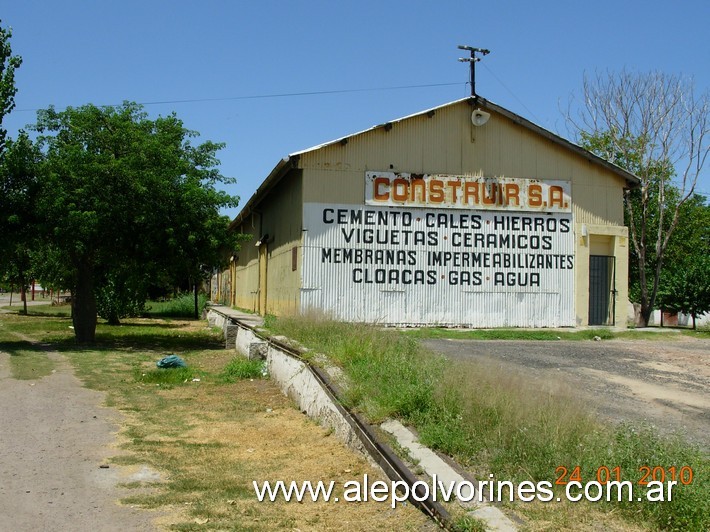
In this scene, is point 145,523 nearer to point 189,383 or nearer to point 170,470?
point 170,470

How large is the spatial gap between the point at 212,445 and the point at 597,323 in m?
18.0

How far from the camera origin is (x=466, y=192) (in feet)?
69.5

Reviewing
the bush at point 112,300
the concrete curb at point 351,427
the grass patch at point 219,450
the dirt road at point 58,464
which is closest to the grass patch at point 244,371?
the grass patch at point 219,450

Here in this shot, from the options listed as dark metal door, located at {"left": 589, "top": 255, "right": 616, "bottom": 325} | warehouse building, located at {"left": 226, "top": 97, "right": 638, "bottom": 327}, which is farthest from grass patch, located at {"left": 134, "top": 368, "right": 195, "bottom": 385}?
dark metal door, located at {"left": 589, "top": 255, "right": 616, "bottom": 325}

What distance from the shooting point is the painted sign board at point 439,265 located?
66.5ft

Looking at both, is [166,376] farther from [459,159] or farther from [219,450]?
[459,159]

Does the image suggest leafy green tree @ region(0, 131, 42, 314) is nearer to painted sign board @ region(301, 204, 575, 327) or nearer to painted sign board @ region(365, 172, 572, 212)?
painted sign board @ region(301, 204, 575, 327)

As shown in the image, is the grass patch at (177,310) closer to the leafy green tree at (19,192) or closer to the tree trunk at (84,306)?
the tree trunk at (84,306)

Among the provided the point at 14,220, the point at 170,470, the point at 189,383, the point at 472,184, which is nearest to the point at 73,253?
the point at 14,220

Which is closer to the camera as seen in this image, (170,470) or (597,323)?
(170,470)

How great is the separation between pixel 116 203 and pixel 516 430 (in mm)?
13703

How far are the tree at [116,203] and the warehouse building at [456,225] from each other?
3711 millimetres

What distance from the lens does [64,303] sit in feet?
168

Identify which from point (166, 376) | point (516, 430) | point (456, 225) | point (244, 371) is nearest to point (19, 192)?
point (166, 376)
